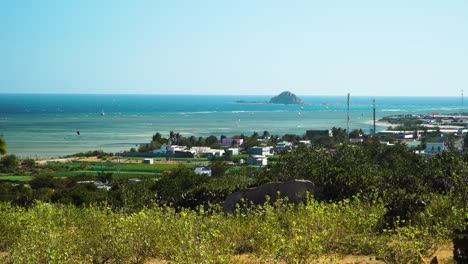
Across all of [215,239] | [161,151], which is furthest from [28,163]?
[215,239]

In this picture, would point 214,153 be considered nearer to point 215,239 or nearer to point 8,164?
point 8,164

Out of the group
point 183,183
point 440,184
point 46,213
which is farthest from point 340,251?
point 183,183

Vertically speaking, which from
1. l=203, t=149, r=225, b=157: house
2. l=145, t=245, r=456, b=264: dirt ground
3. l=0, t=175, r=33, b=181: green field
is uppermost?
l=145, t=245, r=456, b=264: dirt ground

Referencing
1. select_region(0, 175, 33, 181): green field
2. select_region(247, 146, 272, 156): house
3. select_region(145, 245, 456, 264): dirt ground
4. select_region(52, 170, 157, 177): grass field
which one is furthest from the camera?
select_region(247, 146, 272, 156): house

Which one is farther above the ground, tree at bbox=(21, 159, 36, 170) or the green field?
tree at bbox=(21, 159, 36, 170)

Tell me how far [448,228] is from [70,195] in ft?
67.3

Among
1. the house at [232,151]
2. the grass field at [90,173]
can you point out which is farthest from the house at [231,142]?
the grass field at [90,173]

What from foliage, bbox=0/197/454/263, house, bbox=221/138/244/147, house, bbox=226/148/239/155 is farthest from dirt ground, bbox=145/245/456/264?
house, bbox=221/138/244/147

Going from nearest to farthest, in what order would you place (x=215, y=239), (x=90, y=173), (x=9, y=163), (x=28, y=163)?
1. (x=215, y=239)
2. (x=90, y=173)
3. (x=9, y=163)
4. (x=28, y=163)

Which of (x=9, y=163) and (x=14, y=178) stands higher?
(x=9, y=163)

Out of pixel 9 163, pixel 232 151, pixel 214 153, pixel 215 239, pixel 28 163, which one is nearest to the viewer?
pixel 215 239

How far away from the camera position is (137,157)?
6856 cm

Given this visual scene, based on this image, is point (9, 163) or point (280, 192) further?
point (9, 163)

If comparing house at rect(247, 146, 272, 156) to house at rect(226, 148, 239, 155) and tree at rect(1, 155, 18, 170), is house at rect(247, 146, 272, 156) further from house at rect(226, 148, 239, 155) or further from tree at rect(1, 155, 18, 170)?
tree at rect(1, 155, 18, 170)
